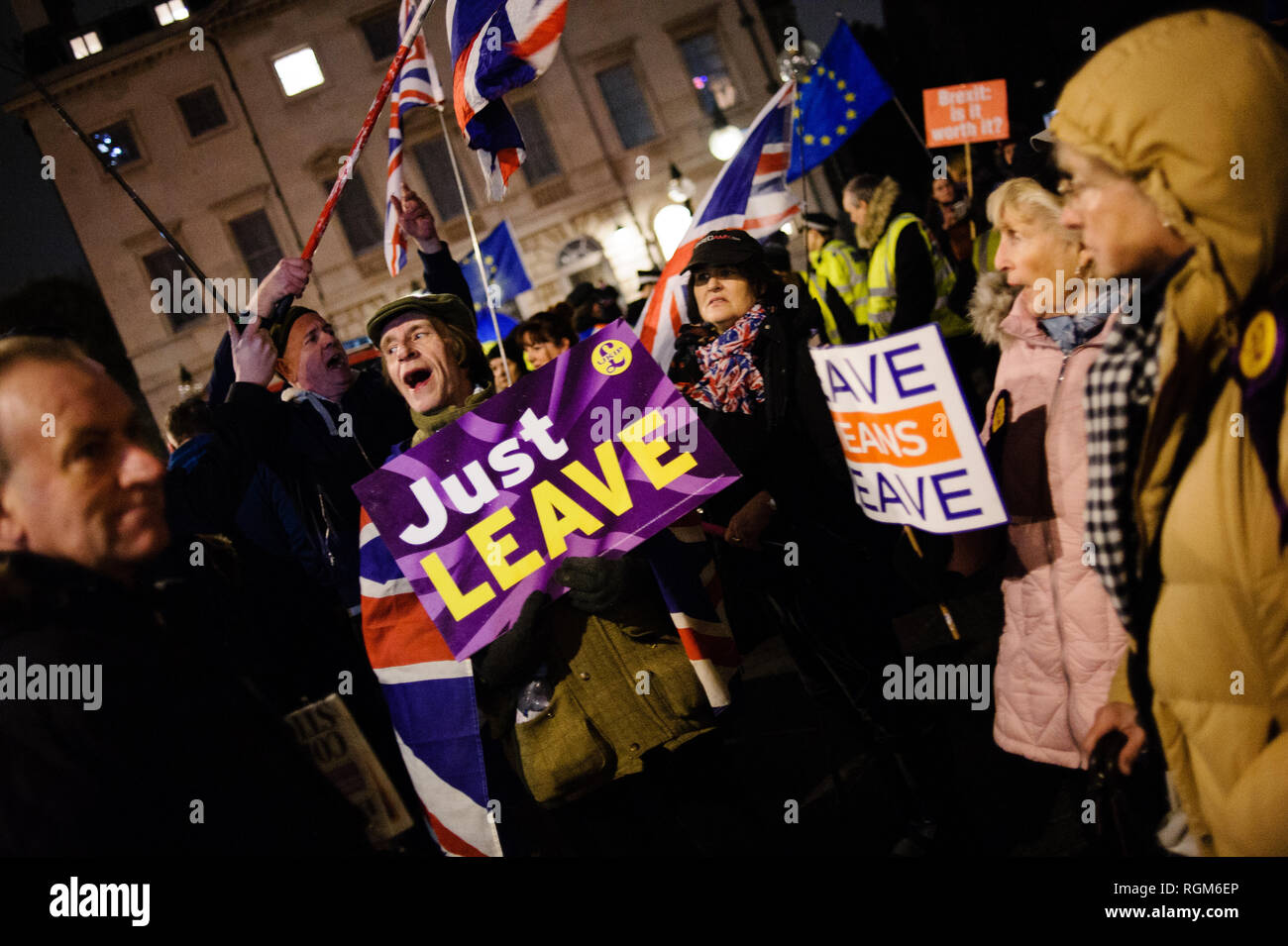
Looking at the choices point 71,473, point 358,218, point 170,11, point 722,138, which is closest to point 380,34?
point 358,218

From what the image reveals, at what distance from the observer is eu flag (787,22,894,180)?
659 centimetres

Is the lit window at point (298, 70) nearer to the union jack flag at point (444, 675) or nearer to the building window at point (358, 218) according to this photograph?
the building window at point (358, 218)

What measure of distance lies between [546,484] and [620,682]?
600mm

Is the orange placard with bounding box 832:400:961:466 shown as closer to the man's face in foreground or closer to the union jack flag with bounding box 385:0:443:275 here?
the man's face in foreground

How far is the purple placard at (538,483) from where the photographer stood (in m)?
2.23

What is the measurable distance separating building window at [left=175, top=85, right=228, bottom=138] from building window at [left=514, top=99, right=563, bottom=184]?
27.3 feet

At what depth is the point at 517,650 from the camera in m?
2.15

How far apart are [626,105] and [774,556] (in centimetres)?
2267

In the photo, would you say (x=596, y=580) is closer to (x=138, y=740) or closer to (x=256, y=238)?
(x=138, y=740)

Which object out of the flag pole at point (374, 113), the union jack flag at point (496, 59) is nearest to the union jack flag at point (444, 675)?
the flag pole at point (374, 113)

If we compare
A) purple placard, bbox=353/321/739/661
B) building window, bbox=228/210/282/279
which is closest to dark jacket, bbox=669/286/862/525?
purple placard, bbox=353/321/739/661

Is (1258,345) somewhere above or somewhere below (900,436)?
above
